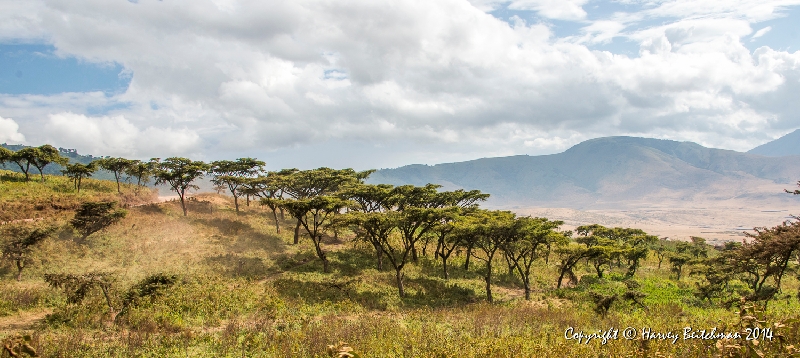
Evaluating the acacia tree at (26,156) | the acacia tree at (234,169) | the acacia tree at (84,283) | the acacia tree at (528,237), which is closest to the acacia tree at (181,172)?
the acacia tree at (234,169)

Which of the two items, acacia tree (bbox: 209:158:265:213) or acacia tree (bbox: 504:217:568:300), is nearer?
acacia tree (bbox: 504:217:568:300)

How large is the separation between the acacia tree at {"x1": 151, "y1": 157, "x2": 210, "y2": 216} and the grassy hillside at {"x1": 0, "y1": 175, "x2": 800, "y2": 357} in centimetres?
307

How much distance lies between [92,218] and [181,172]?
13.4 m

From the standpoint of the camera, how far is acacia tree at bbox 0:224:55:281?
23.5 meters

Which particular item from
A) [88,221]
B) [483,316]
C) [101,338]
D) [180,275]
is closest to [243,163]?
[88,221]

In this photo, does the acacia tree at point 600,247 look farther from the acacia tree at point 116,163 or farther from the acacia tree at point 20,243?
the acacia tree at point 116,163

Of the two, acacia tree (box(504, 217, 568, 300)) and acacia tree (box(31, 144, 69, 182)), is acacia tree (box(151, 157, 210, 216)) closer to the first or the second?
acacia tree (box(31, 144, 69, 182))

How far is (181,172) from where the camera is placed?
146 feet

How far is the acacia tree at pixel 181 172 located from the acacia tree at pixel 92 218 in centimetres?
1125

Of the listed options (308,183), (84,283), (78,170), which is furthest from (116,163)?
(84,283)

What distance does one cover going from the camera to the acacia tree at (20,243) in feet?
77.2

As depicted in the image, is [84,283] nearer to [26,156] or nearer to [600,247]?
[600,247]

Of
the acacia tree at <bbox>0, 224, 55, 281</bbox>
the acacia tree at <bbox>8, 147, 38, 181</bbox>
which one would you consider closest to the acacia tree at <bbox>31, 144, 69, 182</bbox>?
the acacia tree at <bbox>8, 147, 38, 181</bbox>

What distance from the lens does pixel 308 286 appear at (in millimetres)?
26188
